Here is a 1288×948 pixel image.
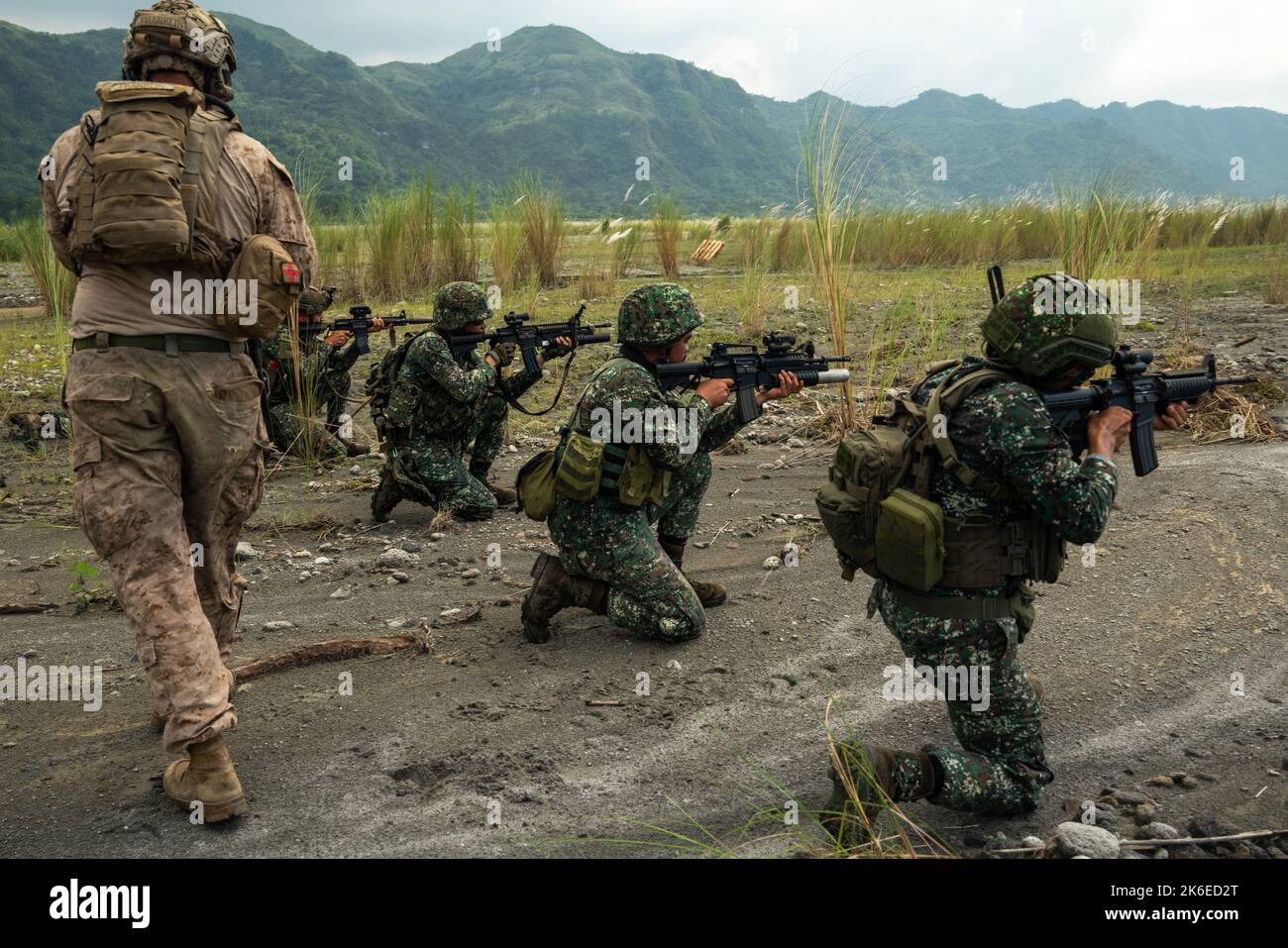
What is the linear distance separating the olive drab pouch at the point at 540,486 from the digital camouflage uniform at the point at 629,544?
6 centimetres

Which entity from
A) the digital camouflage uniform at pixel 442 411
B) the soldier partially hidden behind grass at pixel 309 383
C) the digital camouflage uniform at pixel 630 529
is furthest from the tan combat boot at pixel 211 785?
the soldier partially hidden behind grass at pixel 309 383

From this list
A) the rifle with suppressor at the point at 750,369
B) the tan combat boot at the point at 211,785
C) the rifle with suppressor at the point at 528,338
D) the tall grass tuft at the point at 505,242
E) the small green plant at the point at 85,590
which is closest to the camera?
the tan combat boot at the point at 211,785

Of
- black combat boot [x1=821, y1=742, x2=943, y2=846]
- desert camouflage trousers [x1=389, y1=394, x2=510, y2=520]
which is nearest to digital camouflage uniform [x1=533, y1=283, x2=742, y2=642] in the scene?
black combat boot [x1=821, y1=742, x2=943, y2=846]

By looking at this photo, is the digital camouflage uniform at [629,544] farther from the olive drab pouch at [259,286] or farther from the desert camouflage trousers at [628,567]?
the olive drab pouch at [259,286]

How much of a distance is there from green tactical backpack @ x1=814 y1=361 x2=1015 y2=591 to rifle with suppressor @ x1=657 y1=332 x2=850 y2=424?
1.23 meters

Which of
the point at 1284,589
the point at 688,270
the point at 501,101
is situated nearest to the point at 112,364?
the point at 1284,589

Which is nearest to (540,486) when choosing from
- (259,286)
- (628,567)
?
(628,567)

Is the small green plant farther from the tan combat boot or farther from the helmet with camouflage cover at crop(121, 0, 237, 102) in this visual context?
the helmet with camouflage cover at crop(121, 0, 237, 102)

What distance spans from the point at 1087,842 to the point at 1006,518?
787 millimetres

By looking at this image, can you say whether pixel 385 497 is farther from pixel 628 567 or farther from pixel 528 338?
pixel 628 567

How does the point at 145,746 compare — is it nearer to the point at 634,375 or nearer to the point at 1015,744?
the point at 634,375

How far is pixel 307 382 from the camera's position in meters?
6.54

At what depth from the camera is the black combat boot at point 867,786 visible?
241 centimetres

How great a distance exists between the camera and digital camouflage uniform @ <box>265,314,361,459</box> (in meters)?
6.45
